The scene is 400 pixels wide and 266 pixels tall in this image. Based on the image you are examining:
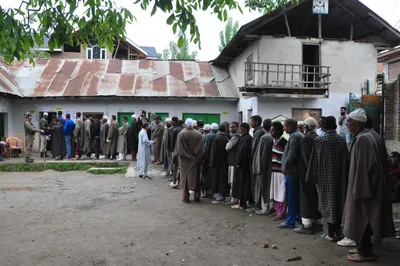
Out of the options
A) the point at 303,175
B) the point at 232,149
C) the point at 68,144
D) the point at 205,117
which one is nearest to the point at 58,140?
the point at 68,144

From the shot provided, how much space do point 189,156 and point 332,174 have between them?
343 cm

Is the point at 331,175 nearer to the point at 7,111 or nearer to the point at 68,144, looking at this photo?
the point at 68,144

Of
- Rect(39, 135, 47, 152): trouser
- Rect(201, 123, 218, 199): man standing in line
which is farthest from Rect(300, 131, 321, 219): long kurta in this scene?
Rect(39, 135, 47, 152): trouser

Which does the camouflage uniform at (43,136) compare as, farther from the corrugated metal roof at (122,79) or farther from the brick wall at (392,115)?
the brick wall at (392,115)

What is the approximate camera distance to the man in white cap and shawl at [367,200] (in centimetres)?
418

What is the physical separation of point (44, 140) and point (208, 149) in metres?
9.18

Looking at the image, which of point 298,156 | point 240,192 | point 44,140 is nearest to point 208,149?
point 240,192

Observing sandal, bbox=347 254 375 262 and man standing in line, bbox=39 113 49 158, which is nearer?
sandal, bbox=347 254 375 262

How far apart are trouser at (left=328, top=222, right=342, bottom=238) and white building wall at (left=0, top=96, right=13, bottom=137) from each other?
51.3ft

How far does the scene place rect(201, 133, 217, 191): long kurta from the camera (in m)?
8.10

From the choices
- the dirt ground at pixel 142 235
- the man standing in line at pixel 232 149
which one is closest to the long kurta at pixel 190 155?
the dirt ground at pixel 142 235

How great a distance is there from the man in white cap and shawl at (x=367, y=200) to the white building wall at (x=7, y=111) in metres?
16.1

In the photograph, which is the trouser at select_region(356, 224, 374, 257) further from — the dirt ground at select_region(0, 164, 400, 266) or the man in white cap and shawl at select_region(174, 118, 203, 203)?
the man in white cap and shawl at select_region(174, 118, 203, 203)

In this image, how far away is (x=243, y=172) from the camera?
279 inches
